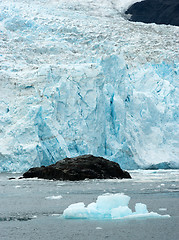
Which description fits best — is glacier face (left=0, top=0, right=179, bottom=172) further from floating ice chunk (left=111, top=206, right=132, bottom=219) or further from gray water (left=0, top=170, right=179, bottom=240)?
floating ice chunk (left=111, top=206, right=132, bottom=219)

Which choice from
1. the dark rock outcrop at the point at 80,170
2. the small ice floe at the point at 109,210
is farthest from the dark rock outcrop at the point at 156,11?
the small ice floe at the point at 109,210

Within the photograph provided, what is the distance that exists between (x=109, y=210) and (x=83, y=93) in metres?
16.1

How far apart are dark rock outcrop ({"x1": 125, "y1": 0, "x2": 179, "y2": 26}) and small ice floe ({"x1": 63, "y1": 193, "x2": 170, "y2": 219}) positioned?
4097 centimetres

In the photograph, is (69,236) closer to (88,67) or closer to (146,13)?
(88,67)

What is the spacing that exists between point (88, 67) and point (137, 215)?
1752cm

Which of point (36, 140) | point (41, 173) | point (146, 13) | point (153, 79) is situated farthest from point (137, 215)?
point (146, 13)

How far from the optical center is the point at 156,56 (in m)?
27.9

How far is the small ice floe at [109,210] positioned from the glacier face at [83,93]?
12.8 metres

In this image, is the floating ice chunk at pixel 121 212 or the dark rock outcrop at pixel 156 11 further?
the dark rock outcrop at pixel 156 11

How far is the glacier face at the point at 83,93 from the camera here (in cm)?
2042

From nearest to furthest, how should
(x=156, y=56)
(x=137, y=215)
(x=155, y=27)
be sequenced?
(x=137, y=215), (x=156, y=56), (x=155, y=27)

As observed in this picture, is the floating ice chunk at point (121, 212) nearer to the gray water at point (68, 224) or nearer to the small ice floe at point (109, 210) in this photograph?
the small ice floe at point (109, 210)

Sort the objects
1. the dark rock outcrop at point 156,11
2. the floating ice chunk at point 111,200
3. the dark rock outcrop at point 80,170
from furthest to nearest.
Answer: the dark rock outcrop at point 156,11
the dark rock outcrop at point 80,170
the floating ice chunk at point 111,200

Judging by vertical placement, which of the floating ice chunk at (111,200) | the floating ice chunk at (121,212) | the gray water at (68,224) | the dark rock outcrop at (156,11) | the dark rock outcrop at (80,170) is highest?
the dark rock outcrop at (156,11)
